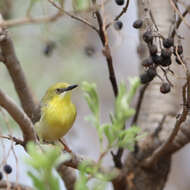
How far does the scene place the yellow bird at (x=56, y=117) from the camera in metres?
4.58

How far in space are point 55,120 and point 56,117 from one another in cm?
4

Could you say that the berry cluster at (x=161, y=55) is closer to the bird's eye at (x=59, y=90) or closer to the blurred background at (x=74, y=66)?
the bird's eye at (x=59, y=90)

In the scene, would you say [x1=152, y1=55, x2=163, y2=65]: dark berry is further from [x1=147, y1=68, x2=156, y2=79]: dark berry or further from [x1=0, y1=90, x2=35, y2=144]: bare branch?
[x1=0, y1=90, x2=35, y2=144]: bare branch

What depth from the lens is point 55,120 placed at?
181 inches

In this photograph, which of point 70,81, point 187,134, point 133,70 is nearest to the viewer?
point 187,134

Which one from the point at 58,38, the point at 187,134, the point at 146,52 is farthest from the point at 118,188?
the point at 58,38

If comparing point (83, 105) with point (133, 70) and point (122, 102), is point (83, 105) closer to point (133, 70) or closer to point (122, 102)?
point (133, 70)

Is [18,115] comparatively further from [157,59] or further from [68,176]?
[68,176]

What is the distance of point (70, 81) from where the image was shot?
24.1 feet

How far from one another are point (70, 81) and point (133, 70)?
6.77 ft

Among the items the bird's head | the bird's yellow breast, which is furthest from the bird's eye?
the bird's yellow breast

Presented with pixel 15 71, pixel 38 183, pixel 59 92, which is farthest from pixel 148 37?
pixel 59 92

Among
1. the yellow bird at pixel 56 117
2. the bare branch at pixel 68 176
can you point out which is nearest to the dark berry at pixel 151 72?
the bare branch at pixel 68 176

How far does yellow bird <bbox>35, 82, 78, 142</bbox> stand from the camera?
180 inches
